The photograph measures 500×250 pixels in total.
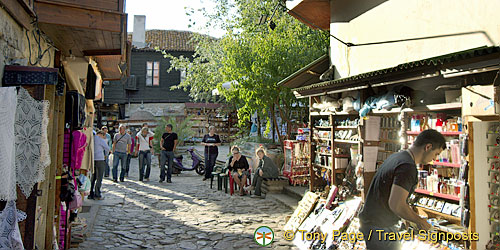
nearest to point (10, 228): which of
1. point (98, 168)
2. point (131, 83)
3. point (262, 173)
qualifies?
point (98, 168)

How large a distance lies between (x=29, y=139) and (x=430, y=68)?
4755mm

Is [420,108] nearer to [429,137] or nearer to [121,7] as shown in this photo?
[429,137]

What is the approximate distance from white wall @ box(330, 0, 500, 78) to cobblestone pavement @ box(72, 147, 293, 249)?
3.66 m

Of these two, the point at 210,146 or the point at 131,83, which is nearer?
the point at 210,146

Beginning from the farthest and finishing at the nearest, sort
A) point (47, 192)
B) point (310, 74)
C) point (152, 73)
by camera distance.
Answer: point (152, 73) < point (310, 74) < point (47, 192)

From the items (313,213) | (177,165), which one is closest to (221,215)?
(313,213)

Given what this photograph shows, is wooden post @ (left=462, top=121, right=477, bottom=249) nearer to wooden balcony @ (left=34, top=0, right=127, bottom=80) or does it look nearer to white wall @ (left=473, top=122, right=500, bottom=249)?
white wall @ (left=473, top=122, right=500, bottom=249)

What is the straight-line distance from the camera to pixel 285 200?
9.41 meters

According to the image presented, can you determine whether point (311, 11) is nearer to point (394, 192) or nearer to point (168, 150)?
point (168, 150)

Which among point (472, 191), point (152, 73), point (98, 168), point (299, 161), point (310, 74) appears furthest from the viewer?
point (152, 73)

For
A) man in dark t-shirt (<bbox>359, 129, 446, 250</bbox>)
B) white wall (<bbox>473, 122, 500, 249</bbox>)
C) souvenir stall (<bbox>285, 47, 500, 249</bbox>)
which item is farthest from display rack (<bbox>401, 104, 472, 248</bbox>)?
man in dark t-shirt (<bbox>359, 129, 446, 250</bbox>)

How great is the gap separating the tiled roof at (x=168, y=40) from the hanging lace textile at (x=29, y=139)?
26651 millimetres

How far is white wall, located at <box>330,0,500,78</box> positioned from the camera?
489 centimetres

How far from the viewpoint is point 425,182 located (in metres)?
5.49
